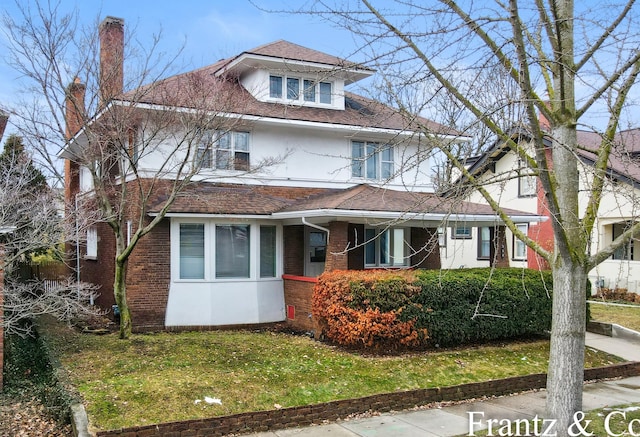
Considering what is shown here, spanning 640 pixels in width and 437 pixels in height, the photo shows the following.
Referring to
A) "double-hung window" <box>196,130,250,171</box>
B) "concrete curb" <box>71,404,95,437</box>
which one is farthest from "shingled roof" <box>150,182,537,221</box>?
"concrete curb" <box>71,404,95,437</box>

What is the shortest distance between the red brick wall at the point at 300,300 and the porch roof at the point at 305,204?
1635 millimetres

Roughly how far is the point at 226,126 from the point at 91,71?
3.17 m

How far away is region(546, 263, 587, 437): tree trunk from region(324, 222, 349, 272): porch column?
7.46 meters

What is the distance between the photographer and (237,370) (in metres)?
9.98

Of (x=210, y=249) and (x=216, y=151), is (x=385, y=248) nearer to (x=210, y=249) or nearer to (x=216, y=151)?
(x=210, y=249)

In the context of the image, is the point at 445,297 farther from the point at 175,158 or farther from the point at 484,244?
the point at 484,244

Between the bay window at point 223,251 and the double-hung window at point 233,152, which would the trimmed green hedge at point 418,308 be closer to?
the bay window at point 223,251

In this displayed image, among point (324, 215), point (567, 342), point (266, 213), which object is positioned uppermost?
point (266, 213)

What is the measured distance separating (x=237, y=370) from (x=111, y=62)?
24.9ft

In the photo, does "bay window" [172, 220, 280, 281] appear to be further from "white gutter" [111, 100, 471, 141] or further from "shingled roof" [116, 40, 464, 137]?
"shingled roof" [116, 40, 464, 137]

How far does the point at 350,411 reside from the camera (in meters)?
8.77

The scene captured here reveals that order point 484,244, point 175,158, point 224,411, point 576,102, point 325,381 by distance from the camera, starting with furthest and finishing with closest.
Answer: point 484,244 < point 175,158 < point 325,381 < point 224,411 < point 576,102

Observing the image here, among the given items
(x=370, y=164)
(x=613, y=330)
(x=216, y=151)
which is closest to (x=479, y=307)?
(x=613, y=330)

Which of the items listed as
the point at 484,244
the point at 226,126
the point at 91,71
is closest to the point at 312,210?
the point at 226,126
